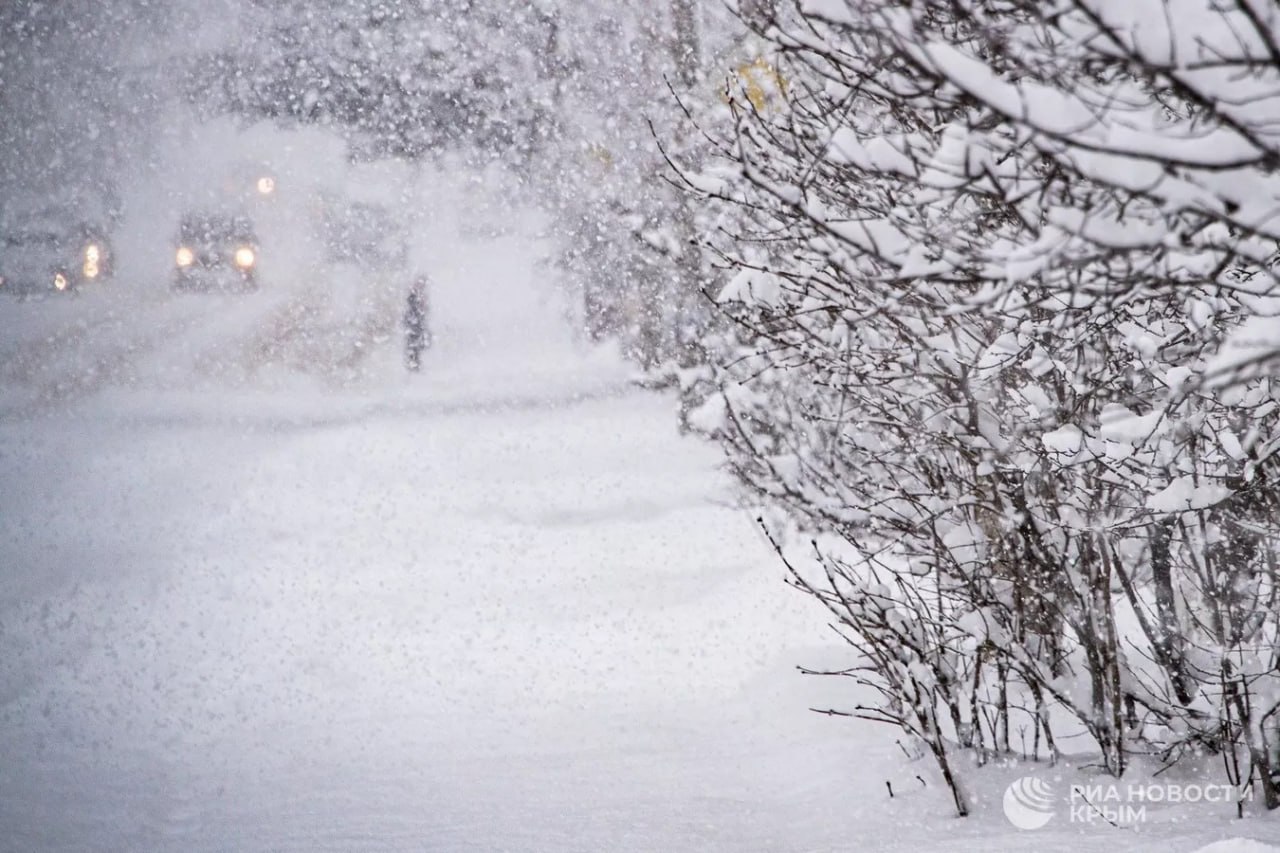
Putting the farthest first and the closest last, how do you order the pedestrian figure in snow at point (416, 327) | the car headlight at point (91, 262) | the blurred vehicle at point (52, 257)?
1. the car headlight at point (91, 262)
2. the blurred vehicle at point (52, 257)
3. the pedestrian figure in snow at point (416, 327)

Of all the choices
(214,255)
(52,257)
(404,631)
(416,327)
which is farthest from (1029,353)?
(52,257)

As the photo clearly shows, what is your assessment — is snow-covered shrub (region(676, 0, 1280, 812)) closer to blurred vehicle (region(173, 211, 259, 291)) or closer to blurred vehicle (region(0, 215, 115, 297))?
blurred vehicle (region(173, 211, 259, 291))

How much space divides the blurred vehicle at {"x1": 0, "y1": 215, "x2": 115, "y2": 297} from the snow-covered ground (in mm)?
5983

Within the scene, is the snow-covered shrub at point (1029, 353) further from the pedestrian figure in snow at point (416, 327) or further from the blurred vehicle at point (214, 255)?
the blurred vehicle at point (214, 255)

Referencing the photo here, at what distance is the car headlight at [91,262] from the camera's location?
2562 centimetres

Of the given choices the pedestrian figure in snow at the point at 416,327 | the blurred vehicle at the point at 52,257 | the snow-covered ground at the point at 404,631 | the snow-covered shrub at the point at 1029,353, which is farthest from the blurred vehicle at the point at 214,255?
the snow-covered shrub at the point at 1029,353

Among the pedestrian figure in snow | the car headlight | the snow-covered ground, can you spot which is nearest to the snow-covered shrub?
the snow-covered ground

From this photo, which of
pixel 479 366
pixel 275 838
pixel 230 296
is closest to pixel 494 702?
pixel 275 838

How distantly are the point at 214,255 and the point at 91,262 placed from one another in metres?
Result: 4.52

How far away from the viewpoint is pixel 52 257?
2658 centimetres

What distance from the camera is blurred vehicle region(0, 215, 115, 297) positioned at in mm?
25234

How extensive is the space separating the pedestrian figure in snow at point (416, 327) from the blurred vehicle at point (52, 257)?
1166cm

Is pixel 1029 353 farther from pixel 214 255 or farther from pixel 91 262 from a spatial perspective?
pixel 91 262

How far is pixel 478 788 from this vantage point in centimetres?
552
